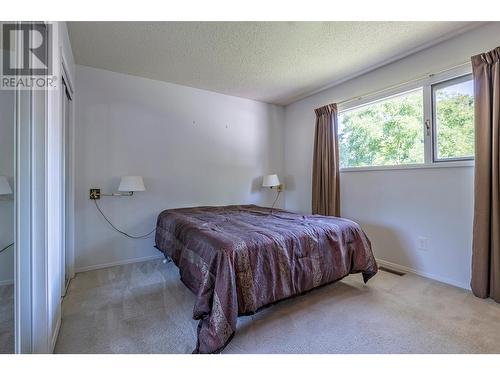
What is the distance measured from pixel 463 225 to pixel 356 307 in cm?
133

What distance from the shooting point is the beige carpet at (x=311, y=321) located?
147 cm

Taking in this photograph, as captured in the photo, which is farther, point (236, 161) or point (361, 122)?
point (236, 161)

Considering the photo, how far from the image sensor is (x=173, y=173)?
10.9ft

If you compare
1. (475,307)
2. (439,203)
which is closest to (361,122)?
(439,203)

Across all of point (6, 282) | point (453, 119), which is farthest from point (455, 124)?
point (6, 282)

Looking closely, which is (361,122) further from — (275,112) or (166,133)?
(166,133)

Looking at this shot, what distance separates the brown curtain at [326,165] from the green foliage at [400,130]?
17 cm

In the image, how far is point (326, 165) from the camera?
3393 mm

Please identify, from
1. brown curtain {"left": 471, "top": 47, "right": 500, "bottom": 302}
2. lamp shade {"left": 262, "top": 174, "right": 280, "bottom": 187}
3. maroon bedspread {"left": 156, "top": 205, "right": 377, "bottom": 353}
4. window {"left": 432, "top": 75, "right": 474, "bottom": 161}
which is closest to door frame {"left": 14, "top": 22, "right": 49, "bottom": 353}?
maroon bedspread {"left": 156, "top": 205, "right": 377, "bottom": 353}

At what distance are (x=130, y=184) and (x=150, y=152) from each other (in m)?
0.57

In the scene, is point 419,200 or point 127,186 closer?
point 419,200

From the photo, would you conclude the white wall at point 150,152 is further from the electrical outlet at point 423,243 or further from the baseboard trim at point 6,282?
the electrical outlet at point 423,243

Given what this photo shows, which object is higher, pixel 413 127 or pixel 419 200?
pixel 413 127

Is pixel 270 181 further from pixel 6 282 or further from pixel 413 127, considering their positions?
pixel 6 282
